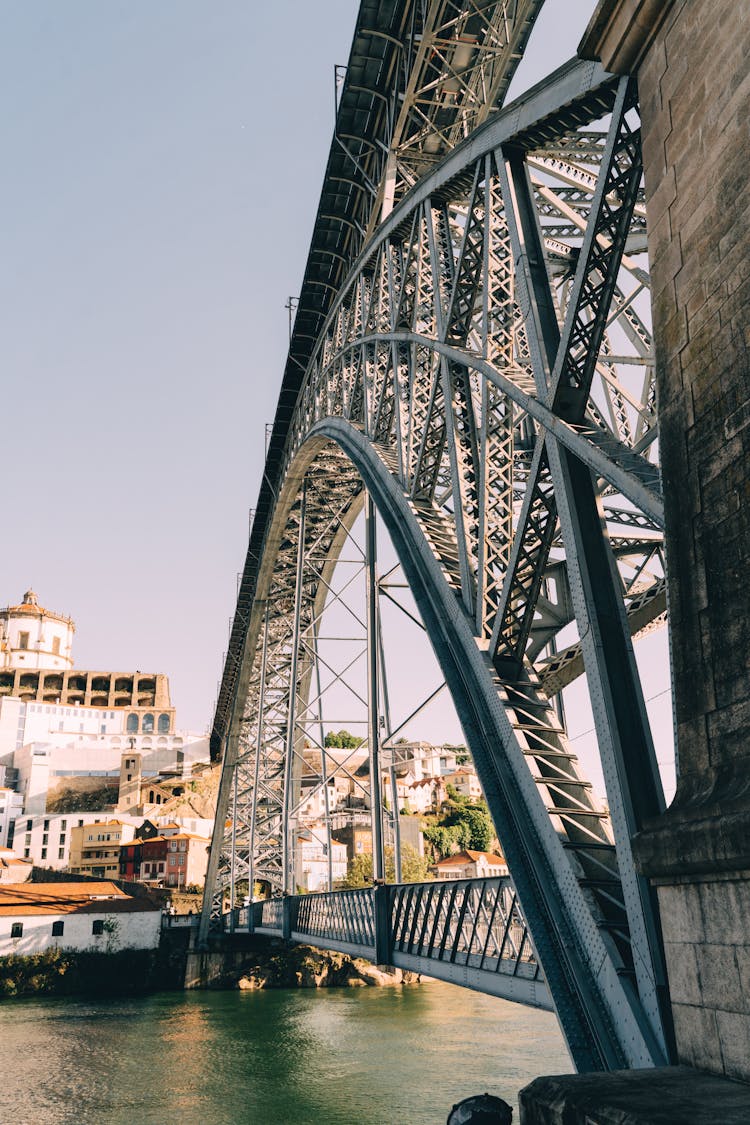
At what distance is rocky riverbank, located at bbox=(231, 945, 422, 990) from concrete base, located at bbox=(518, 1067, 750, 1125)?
147 ft

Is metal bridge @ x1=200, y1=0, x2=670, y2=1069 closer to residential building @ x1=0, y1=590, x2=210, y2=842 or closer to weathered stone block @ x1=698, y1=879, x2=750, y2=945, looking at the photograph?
weathered stone block @ x1=698, y1=879, x2=750, y2=945

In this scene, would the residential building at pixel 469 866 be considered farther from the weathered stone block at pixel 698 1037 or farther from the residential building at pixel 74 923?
the weathered stone block at pixel 698 1037

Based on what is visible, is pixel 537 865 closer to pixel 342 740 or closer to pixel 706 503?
pixel 706 503

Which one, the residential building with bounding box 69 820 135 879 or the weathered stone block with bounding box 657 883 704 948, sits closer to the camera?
the weathered stone block with bounding box 657 883 704 948

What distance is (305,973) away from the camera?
47.2 meters

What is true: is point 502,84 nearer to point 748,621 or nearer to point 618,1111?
point 748,621

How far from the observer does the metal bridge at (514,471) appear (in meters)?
7.26

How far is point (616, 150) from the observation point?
7402 mm

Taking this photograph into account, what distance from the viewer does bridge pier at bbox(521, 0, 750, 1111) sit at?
14.9ft

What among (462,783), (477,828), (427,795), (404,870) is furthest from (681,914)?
(462,783)

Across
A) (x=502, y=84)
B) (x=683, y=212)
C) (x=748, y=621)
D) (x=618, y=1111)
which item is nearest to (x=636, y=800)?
(x=748, y=621)

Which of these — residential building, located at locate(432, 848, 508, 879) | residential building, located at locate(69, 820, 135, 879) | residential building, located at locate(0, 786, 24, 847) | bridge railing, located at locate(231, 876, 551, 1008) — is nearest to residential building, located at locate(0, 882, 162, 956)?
residential building, located at locate(432, 848, 508, 879)

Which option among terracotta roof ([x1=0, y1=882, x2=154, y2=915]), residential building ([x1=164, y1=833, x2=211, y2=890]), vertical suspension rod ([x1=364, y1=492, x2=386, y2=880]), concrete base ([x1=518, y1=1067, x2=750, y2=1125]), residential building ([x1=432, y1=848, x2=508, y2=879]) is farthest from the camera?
residential building ([x1=164, y1=833, x2=211, y2=890])

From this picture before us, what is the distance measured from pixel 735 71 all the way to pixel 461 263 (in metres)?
6.52
